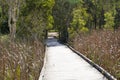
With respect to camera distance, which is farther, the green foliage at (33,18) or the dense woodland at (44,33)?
the green foliage at (33,18)

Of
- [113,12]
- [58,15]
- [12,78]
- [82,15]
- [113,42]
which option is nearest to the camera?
[12,78]

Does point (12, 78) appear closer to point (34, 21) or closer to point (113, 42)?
point (113, 42)

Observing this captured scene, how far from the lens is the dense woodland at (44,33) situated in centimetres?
1206

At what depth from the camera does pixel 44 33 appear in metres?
47.4

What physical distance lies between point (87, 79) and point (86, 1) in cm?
5110

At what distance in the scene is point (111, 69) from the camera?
15.4 meters

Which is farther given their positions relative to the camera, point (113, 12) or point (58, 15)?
point (113, 12)

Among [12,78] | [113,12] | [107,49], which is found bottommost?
[113,12]

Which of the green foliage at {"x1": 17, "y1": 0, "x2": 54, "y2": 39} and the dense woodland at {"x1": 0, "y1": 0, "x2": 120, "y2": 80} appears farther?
the green foliage at {"x1": 17, "y1": 0, "x2": 54, "y2": 39}

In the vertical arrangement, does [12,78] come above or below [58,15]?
above

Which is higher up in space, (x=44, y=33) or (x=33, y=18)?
(x=33, y=18)

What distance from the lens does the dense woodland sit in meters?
12.1

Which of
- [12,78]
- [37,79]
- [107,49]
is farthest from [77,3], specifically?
[12,78]

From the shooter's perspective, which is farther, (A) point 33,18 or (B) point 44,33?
(B) point 44,33
